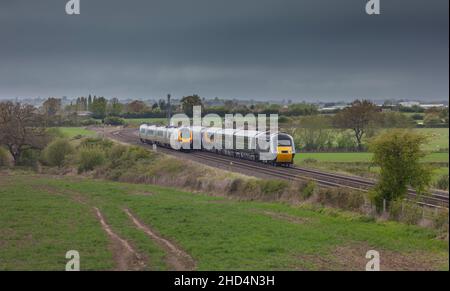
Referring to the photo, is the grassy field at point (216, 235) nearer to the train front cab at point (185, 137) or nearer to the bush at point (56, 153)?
the train front cab at point (185, 137)

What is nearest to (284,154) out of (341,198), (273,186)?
(273,186)

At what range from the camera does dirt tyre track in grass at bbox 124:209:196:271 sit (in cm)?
1886

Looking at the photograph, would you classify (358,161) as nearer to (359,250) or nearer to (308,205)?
(308,205)

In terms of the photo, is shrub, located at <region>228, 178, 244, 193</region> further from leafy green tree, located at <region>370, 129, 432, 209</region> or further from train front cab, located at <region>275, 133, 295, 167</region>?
leafy green tree, located at <region>370, 129, 432, 209</region>

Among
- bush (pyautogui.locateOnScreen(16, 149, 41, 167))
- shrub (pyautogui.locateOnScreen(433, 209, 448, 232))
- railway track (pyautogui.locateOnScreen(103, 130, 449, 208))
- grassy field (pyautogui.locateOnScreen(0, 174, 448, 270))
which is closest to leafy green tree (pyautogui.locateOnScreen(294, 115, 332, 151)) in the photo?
railway track (pyautogui.locateOnScreen(103, 130, 449, 208))

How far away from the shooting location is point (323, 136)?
77.1 meters

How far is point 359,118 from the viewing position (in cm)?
8081

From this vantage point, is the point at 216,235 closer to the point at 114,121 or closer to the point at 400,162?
the point at 400,162

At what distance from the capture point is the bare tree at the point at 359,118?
3169 inches

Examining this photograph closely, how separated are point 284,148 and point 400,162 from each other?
63.9 feet

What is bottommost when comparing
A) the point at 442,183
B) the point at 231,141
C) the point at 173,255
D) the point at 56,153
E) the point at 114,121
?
the point at 173,255

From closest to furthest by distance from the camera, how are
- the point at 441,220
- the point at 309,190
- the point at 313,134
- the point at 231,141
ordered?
the point at 441,220 → the point at 309,190 → the point at 231,141 → the point at 313,134

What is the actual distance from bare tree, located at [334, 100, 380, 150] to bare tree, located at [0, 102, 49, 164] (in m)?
43.3
